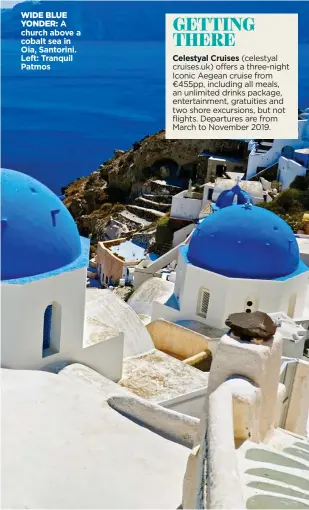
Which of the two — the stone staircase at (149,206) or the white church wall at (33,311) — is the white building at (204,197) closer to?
the stone staircase at (149,206)

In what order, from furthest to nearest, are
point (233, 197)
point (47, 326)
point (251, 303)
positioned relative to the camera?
1. point (233, 197)
2. point (251, 303)
3. point (47, 326)

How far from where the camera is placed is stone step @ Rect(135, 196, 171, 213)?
35062 millimetres

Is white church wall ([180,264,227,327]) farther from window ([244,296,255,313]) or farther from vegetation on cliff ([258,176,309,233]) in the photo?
vegetation on cliff ([258,176,309,233])

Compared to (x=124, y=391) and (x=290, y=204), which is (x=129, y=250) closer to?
(x=290, y=204)

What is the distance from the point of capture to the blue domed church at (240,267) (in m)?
11.2

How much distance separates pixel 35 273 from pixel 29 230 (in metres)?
0.55

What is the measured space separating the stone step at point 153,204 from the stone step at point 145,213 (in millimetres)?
373

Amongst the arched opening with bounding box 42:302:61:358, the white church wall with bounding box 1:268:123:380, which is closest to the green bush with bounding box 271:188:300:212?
the white church wall with bounding box 1:268:123:380

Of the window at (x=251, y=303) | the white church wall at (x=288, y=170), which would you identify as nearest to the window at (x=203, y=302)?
the window at (x=251, y=303)

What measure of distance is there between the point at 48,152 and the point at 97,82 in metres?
13.1

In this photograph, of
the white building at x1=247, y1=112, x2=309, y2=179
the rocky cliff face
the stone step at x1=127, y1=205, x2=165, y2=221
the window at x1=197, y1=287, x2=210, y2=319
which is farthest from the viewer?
the rocky cliff face

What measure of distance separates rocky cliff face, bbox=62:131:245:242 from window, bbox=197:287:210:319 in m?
21.2

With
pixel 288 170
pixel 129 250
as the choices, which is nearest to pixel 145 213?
pixel 129 250

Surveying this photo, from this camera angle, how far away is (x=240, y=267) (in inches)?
443
